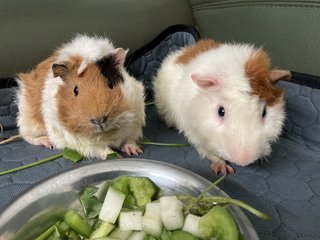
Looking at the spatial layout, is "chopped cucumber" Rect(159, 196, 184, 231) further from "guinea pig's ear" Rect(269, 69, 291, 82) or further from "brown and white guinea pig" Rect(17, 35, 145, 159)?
"guinea pig's ear" Rect(269, 69, 291, 82)

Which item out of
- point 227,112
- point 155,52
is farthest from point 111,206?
point 155,52

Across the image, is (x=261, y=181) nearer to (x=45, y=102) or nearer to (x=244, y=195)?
(x=244, y=195)

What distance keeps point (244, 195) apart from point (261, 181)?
103mm

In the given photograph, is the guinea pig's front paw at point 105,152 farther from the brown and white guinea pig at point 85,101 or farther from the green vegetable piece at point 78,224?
the green vegetable piece at point 78,224

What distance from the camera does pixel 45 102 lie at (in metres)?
1.26

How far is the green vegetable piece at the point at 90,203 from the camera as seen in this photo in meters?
0.93

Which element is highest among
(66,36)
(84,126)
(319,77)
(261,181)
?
(66,36)

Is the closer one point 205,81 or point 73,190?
point 73,190

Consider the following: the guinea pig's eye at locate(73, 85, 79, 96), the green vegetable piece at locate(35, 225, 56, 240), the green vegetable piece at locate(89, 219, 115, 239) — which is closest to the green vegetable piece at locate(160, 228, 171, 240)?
the green vegetable piece at locate(89, 219, 115, 239)

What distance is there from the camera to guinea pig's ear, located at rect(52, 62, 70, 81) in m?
1.14

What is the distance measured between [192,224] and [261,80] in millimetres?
463

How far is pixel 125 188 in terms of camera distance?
3.08 ft

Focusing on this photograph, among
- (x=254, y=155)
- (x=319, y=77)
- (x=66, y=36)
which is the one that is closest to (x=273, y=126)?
(x=254, y=155)

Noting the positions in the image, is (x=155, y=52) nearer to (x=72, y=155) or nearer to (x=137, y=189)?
(x=72, y=155)
